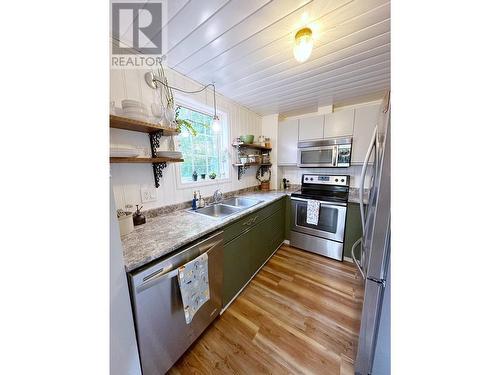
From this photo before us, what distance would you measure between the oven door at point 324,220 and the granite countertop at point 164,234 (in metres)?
1.02

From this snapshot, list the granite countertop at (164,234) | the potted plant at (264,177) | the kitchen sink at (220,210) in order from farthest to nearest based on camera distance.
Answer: the potted plant at (264,177) < the kitchen sink at (220,210) < the granite countertop at (164,234)

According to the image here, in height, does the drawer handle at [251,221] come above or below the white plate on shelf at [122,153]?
below

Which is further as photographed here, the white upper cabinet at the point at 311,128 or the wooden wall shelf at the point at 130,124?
the white upper cabinet at the point at 311,128

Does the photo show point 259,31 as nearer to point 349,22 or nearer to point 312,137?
point 349,22

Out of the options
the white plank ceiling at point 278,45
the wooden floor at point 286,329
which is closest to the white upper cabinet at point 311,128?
the white plank ceiling at point 278,45

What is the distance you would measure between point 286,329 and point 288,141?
2385 millimetres

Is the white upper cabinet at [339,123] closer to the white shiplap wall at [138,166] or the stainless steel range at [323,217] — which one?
the stainless steel range at [323,217]

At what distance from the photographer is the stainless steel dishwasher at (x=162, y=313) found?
827 mm

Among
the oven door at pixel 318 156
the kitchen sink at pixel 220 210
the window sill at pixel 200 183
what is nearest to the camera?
the window sill at pixel 200 183

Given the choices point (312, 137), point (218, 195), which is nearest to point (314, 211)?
point (312, 137)

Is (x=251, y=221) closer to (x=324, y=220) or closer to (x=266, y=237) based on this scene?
(x=266, y=237)

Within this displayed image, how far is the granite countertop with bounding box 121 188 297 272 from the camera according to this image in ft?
2.83
